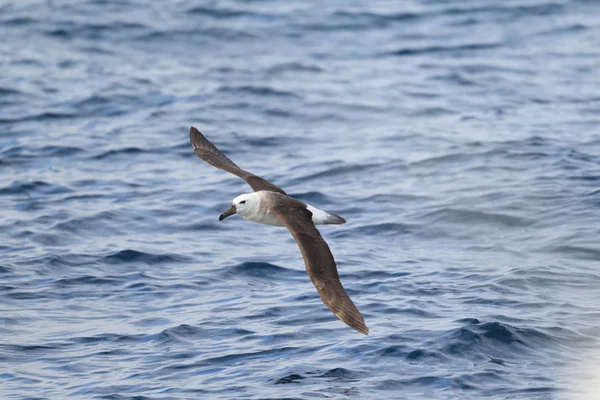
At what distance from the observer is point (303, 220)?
11.2 m

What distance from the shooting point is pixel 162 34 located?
2423cm

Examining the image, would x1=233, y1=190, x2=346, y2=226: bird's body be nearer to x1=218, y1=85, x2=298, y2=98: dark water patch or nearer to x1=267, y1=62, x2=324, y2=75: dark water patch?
x1=218, y1=85, x2=298, y2=98: dark water patch

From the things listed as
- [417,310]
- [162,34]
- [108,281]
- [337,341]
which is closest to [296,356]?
[337,341]

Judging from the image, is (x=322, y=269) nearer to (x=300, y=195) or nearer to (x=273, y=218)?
(x=273, y=218)

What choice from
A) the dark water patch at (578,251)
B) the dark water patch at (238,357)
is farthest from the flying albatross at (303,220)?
the dark water patch at (578,251)

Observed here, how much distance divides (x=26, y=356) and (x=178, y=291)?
220 centimetres

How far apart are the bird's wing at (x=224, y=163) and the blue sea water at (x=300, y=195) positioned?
1095 mm

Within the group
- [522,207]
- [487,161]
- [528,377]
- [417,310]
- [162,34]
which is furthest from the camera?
[162,34]

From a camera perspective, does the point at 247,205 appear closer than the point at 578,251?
Yes

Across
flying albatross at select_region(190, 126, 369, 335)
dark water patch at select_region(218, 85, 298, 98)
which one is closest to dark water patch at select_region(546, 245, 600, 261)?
flying albatross at select_region(190, 126, 369, 335)

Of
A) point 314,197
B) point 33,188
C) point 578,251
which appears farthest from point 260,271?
point 33,188

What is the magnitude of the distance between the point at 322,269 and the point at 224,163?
11.6 feet

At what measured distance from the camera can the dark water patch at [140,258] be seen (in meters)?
13.3

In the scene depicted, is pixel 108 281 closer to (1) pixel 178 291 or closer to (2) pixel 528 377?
(1) pixel 178 291
